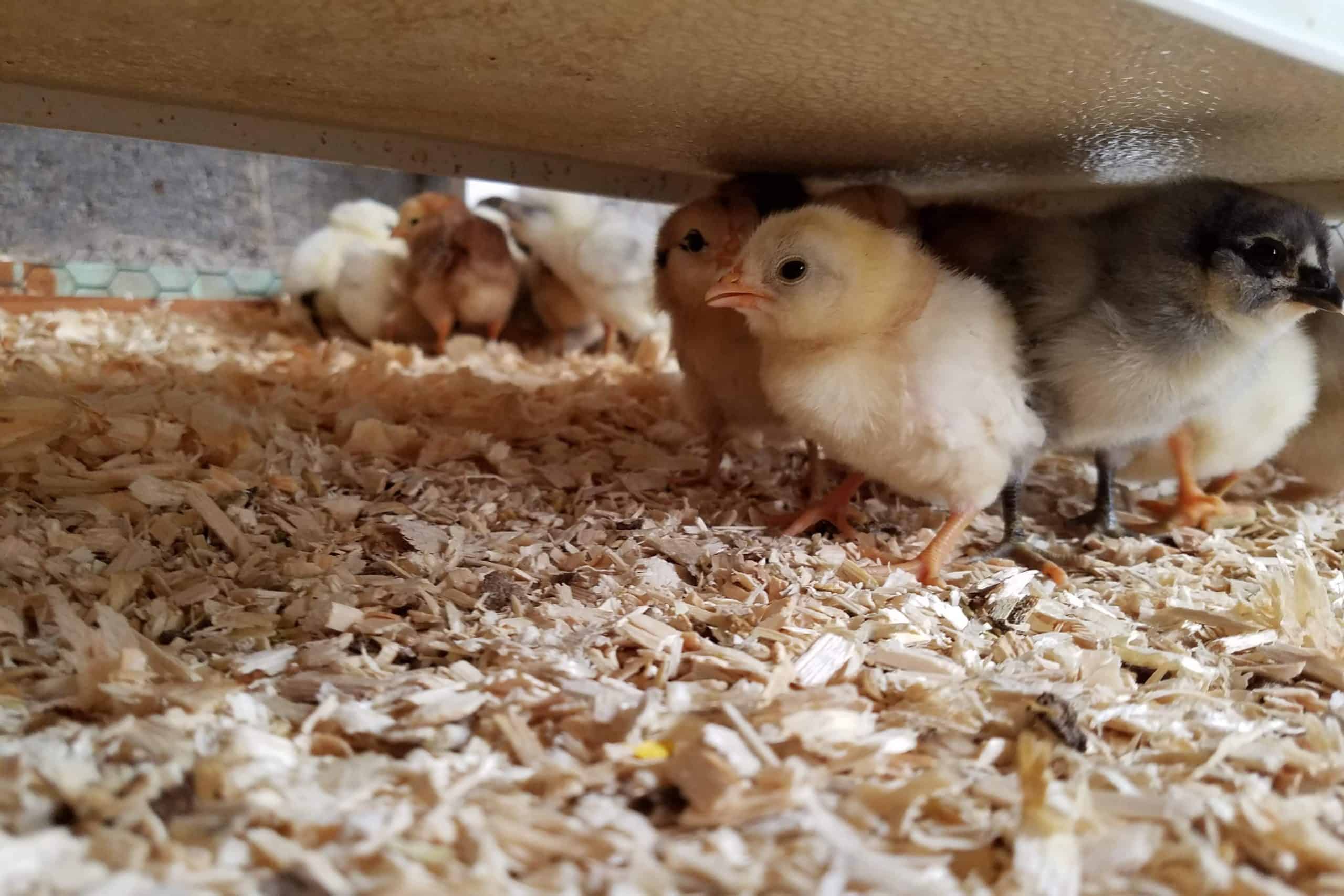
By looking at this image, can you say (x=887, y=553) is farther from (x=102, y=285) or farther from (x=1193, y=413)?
(x=102, y=285)

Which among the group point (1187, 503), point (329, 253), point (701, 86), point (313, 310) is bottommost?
point (313, 310)

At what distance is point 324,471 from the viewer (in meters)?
1.98

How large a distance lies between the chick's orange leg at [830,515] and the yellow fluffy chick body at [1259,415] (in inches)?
30.4

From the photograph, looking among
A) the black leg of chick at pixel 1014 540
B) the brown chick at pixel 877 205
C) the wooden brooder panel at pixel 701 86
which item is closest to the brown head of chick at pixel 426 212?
the wooden brooder panel at pixel 701 86

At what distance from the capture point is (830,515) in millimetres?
2057

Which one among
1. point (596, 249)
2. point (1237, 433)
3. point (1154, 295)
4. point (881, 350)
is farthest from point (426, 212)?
point (1237, 433)

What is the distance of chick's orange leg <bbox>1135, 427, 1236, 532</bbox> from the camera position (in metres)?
2.27

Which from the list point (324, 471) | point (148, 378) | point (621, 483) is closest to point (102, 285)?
point (148, 378)

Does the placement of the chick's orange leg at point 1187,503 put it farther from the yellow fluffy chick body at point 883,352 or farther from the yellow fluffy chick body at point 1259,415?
the yellow fluffy chick body at point 883,352

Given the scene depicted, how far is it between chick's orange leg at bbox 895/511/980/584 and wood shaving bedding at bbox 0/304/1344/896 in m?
0.05

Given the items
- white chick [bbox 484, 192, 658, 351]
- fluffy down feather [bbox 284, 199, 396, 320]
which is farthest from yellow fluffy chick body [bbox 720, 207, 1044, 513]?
fluffy down feather [bbox 284, 199, 396, 320]

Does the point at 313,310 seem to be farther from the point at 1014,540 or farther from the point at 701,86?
the point at 1014,540

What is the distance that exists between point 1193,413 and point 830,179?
3.91 feet

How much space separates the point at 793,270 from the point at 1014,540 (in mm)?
833
